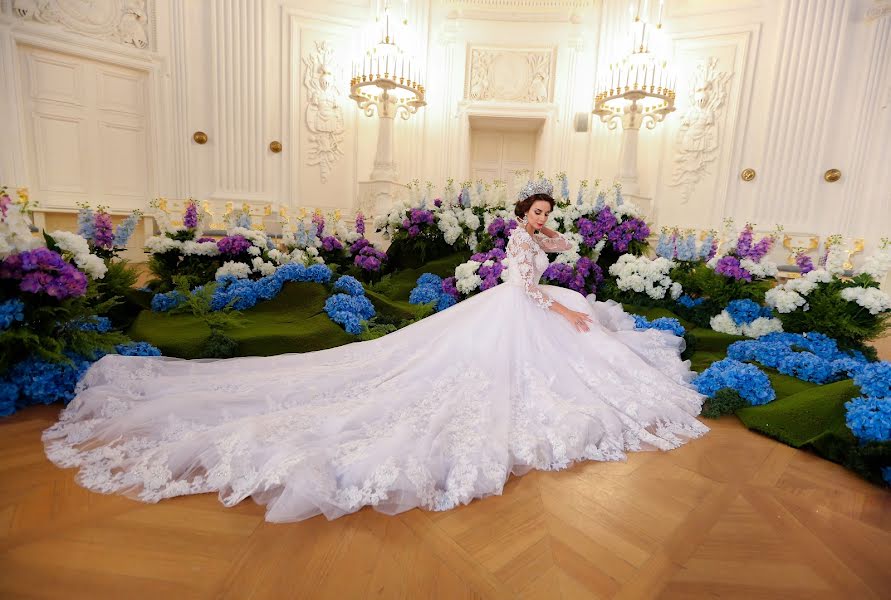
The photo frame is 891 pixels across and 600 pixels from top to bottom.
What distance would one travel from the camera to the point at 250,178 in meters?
7.89

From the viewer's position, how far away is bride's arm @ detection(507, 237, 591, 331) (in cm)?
304

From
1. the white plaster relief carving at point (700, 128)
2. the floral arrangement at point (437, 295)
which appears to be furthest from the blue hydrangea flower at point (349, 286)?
the white plaster relief carving at point (700, 128)

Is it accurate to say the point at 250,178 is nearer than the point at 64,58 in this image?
No

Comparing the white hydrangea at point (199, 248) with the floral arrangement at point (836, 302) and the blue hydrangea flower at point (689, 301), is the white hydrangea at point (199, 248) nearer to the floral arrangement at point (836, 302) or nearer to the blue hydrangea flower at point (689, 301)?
the blue hydrangea flower at point (689, 301)

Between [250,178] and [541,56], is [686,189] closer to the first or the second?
[541,56]

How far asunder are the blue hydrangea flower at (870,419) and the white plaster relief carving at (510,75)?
278 inches

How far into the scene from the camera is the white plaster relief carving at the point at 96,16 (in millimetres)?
6434

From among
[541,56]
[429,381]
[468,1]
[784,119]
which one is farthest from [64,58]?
[784,119]

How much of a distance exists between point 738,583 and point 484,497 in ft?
3.00

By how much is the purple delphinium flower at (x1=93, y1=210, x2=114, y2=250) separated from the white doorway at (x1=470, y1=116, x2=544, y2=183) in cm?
620

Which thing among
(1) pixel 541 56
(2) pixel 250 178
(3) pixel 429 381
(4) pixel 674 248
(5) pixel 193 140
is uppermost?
(1) pixel 541 56

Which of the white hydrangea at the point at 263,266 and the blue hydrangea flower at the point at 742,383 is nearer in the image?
the blue hydrangea flower at the point at 742,383

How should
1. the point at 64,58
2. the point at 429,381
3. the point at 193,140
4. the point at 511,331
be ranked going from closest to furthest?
the point at 429,381 → the point at 511,331 → the point at 64,58 → the point at 193,140

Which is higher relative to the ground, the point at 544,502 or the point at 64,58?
the point at 64,58
